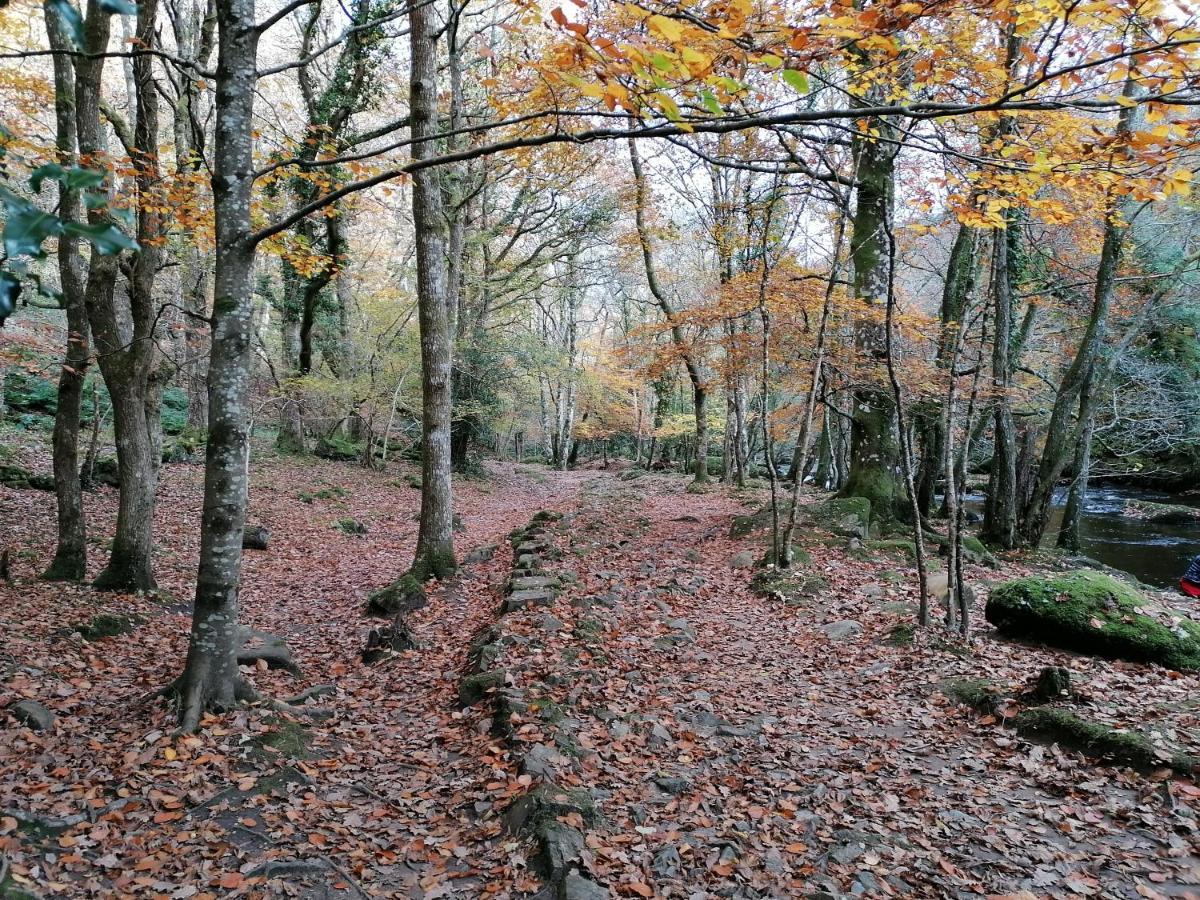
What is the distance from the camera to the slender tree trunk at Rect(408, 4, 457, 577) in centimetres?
824

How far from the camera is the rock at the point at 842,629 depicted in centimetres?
686

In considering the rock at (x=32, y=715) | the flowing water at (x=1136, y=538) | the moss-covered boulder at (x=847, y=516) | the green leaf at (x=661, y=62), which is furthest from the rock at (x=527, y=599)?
the flowing water at (x=1136, y=538)

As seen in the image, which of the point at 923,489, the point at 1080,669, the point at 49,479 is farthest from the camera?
the point at 923,489

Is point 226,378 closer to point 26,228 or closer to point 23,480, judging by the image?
point 26,228

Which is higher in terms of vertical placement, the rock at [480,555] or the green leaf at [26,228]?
the green leaf at [26,228]

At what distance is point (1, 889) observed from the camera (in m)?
2.29

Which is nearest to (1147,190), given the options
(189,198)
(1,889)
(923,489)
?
(1,889)

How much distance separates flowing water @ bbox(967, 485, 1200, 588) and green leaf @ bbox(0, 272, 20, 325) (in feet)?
54.5

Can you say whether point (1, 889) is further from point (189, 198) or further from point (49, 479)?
point (49, 479)

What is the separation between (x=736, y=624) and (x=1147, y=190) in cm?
531

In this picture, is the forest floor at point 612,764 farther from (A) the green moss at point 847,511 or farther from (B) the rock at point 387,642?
(A) the green moss at point 847,511

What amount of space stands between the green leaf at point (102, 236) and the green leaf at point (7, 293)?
Result: 0.15 metres

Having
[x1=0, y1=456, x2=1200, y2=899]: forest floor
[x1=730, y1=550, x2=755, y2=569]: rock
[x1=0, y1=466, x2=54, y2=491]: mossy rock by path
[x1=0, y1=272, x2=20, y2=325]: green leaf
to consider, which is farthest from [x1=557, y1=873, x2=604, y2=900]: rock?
[x1=0, y1=466, x2=54, y2=491]: mossy rock by path

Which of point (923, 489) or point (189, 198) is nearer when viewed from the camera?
point (189, 198)
